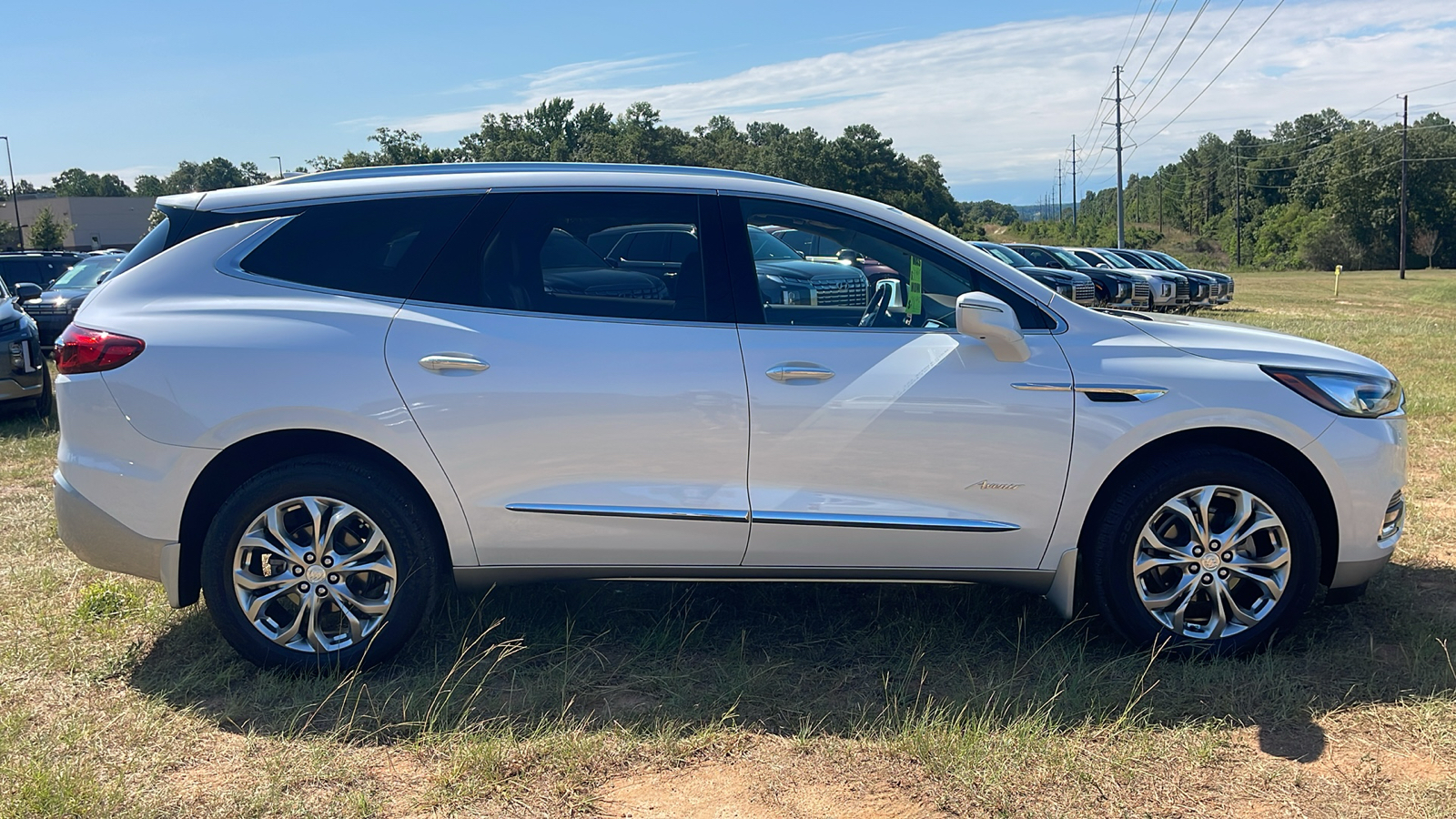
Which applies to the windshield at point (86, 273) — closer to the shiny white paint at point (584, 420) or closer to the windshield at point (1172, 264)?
the shiny white paint at point (584, 420)

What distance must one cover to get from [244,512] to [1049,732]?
112 inches

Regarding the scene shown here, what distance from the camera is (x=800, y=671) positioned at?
399 cm

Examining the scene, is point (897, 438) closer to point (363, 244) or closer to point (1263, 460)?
point (1263, 460)

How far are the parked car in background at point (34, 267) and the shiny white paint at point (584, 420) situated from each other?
50.2 ft

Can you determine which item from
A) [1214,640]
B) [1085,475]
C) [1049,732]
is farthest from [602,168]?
[1214,640]

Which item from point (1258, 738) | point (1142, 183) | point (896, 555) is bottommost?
point (1258, 738)

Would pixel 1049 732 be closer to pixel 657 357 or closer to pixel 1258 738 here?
pixel 1258 738

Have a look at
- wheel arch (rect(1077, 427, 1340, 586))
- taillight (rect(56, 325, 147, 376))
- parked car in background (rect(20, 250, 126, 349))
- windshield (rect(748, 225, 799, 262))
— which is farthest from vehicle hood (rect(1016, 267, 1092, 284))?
taillight (rect(56, 325, 147, 376))

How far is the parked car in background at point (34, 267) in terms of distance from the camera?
16.0 m

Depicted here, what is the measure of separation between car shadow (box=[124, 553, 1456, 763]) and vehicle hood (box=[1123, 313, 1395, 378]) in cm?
107

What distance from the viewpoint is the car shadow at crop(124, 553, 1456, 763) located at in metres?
3.62

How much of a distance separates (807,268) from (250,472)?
2192mm

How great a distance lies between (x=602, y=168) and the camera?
167 inches

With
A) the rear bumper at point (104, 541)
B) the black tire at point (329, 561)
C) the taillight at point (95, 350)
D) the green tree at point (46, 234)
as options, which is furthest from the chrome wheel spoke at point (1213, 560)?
the green tree at point (46, 234)
